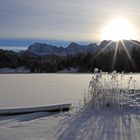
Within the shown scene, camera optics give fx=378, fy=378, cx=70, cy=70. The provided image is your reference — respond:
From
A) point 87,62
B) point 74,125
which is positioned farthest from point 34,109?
point 87,62

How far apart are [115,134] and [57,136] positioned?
97 centimetres

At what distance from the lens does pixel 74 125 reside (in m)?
6.97

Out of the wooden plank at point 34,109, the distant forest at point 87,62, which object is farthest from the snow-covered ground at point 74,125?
the distant forest at point 87,62

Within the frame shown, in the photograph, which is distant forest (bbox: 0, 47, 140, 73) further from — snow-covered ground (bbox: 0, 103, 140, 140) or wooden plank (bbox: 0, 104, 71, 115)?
snow-covered ground (bbox: 0, 103, 140, 140)

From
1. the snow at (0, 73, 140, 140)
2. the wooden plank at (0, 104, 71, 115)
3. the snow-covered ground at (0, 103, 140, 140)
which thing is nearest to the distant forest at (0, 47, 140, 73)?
the wooden plank at (0, 104, 71, 115)

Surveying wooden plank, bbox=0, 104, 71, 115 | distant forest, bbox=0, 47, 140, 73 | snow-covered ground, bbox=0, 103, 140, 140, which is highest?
distant forest, bbox=0, 47, 140, 73

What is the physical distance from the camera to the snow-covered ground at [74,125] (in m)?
5.98

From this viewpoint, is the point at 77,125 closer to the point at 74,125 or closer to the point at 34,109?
the point at 74,125

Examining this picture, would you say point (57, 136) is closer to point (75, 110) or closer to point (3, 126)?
point (3, 126)

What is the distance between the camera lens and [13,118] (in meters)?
7.98

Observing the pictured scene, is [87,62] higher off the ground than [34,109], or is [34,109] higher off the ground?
[87,62]

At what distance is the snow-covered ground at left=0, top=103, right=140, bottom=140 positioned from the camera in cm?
598

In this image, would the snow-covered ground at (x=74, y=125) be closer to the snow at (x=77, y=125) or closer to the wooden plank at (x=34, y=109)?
the snow at (x=77, y=125)

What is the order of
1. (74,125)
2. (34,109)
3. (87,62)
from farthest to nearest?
(87,62), (34,109), (74,125)
